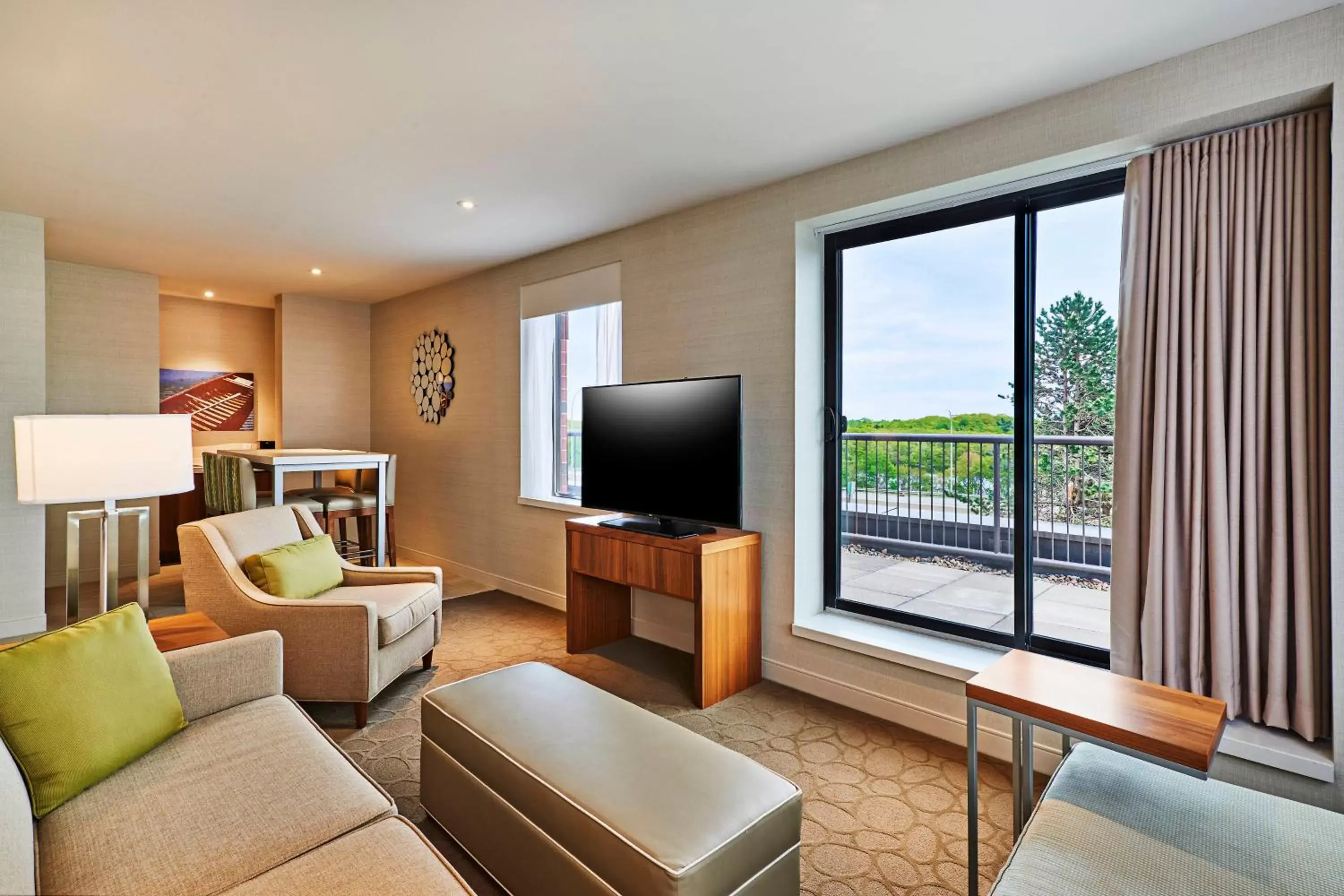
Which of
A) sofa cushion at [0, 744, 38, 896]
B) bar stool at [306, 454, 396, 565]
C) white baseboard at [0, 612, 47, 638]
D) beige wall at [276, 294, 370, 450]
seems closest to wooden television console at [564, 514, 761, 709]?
bar stool at [306, 454, 396, 565]

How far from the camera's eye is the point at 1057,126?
95.7 inches

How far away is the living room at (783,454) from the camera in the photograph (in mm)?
1555

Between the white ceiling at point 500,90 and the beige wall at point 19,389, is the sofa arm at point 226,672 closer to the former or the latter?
the white ceiling at point 500,90

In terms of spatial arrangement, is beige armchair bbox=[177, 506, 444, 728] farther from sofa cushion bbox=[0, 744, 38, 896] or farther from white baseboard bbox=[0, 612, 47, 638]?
white baseboard bbox=[0, 612, 47, 638]

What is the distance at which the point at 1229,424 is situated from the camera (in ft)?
7.00

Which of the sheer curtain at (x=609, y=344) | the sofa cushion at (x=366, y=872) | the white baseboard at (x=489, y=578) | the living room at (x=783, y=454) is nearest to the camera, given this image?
the sofa cushion at (x=366, y=872)

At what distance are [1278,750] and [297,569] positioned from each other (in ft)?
12.3

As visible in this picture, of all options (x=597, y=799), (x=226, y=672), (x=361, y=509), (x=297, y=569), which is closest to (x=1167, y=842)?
(x=597, y=799)

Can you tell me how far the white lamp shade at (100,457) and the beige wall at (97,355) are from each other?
10.5 feet

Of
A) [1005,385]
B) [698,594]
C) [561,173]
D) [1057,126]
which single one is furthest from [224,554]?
[1057,126]

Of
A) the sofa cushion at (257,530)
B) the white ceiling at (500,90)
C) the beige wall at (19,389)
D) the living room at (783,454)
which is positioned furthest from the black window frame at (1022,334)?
the beige wall at (19,389)

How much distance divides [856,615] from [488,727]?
2.05m

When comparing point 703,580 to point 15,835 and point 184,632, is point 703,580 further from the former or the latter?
point 15,835

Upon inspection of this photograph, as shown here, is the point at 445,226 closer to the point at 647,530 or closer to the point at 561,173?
the point at 561,173
